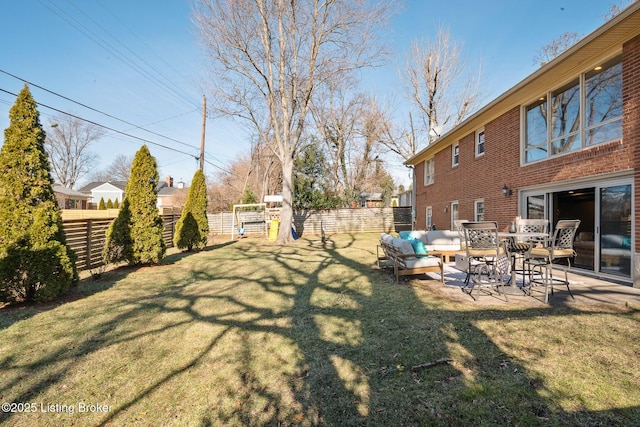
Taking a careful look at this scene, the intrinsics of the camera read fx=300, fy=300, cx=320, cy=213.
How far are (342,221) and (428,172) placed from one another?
22.7 ft

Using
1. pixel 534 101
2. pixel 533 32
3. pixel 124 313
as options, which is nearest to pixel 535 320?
pixel 124 313

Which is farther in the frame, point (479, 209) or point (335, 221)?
point (335, 221)

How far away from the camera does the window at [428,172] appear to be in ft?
53.7

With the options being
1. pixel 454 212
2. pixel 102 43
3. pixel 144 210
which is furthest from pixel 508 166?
pixel 102 43

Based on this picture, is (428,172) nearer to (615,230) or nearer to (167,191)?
(615,230)

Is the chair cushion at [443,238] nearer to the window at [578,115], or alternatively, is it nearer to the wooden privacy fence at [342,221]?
the window at [578,115]

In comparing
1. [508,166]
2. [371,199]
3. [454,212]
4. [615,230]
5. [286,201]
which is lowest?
[615,230]

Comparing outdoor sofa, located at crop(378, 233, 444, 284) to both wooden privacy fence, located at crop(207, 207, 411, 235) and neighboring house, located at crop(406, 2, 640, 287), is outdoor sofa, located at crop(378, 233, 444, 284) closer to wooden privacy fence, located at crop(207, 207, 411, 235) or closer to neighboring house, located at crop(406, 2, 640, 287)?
neighboring house, located at crop(406, 2, 640, 287)

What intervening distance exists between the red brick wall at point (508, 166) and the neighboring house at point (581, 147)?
21 mm

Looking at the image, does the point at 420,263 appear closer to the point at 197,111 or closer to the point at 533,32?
the point at 533,32

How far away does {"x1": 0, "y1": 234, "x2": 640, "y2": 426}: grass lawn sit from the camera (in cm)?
230

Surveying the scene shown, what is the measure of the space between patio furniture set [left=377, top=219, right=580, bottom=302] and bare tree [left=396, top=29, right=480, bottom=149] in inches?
622

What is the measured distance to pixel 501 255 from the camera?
245 inches

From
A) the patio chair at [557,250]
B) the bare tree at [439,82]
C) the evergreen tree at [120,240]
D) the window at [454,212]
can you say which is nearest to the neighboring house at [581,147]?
the patio chair at [557,250]
